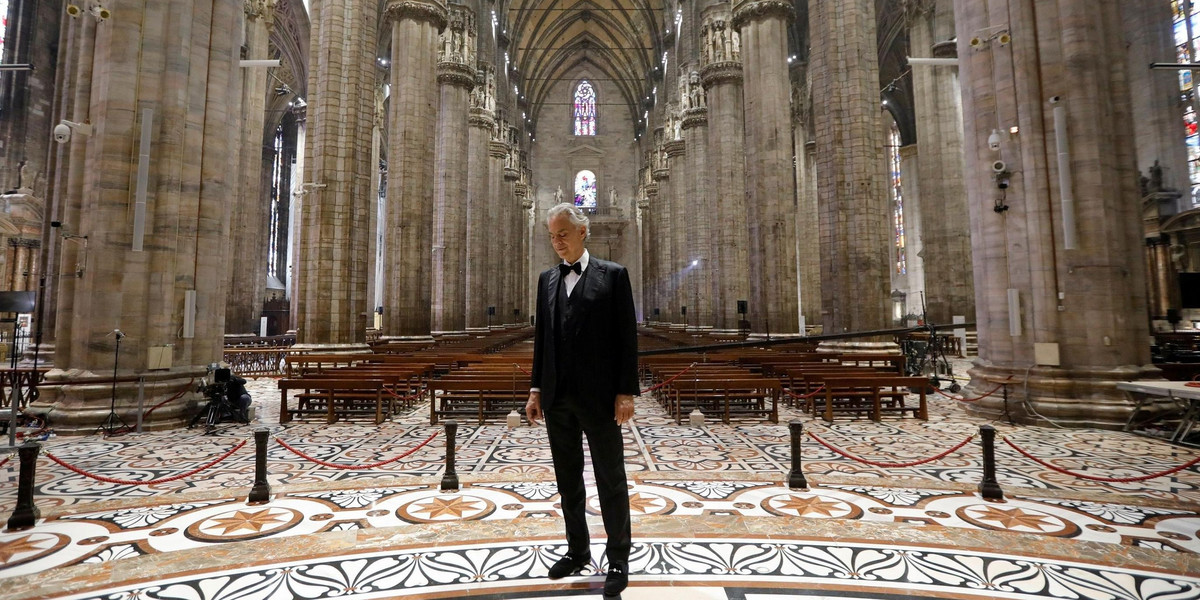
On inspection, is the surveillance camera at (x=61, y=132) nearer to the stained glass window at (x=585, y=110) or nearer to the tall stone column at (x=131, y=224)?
the tall stone column at (x=131, y=224)

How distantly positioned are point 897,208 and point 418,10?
2848 centimetres

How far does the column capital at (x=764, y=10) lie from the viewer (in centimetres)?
1605

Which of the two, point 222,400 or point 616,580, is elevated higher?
point 222,400

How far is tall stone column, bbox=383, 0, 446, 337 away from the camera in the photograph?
1557cm

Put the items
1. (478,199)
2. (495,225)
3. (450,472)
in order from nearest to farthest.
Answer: (450,472) → (478,199) → (495,225)

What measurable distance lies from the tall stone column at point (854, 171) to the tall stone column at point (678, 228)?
13788mm

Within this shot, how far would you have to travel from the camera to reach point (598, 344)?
2447 millimetres

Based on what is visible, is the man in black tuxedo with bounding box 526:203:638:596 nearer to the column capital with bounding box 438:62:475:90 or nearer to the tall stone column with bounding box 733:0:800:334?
the tall stone column with bounding box 733:0:800:334

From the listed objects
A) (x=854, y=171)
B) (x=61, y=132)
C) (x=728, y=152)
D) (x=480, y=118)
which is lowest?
(x=61, y=132)

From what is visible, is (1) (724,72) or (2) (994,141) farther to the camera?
(1) (724,72)

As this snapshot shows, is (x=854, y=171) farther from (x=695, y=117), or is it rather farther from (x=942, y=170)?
(x=695, y=117)

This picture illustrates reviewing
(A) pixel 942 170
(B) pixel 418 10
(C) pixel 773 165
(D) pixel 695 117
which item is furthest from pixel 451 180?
(A) pixel 942 170

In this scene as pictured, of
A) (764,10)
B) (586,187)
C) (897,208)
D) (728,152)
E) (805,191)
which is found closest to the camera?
(764,10)

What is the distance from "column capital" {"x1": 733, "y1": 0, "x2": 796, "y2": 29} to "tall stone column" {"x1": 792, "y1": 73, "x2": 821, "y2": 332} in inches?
346
